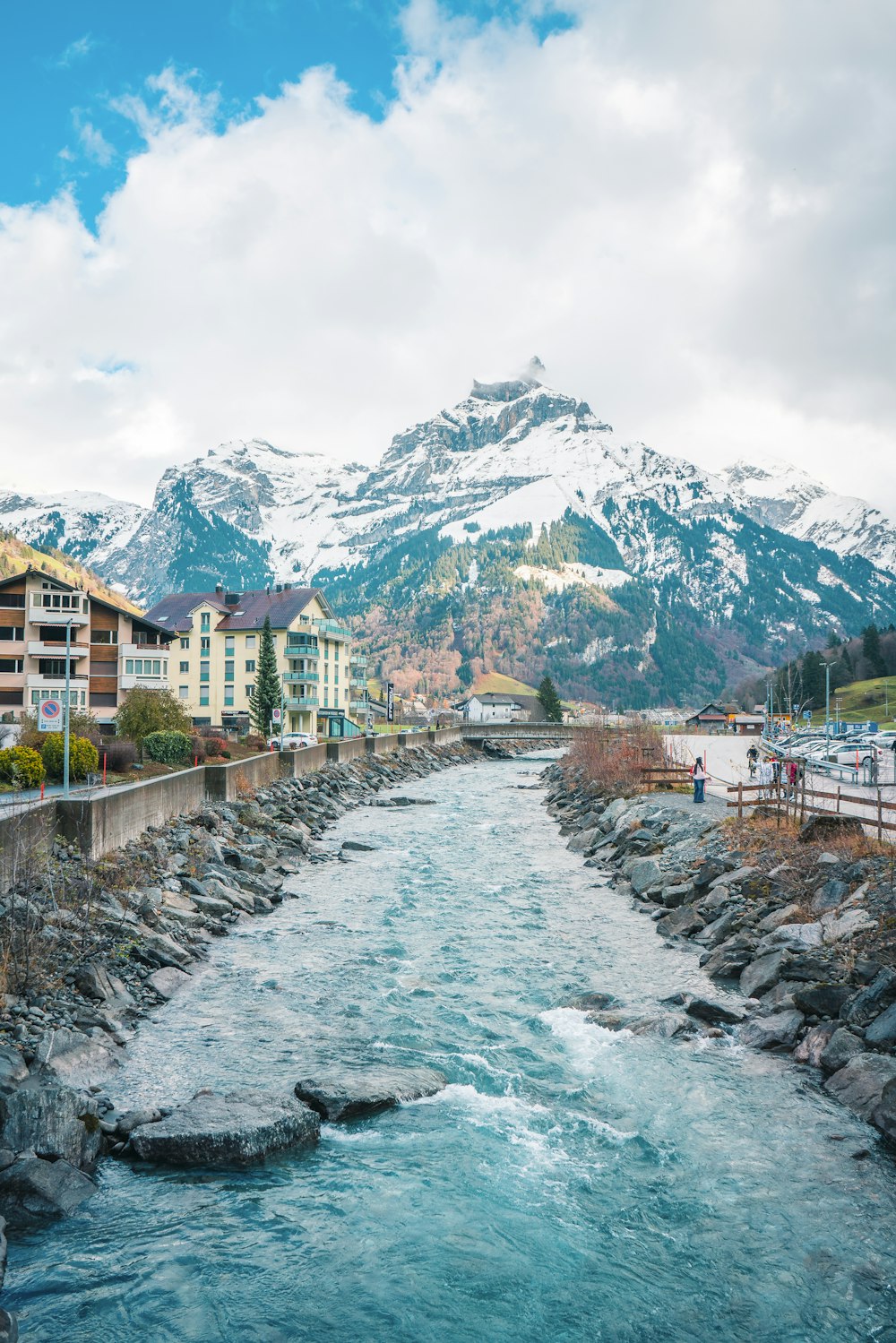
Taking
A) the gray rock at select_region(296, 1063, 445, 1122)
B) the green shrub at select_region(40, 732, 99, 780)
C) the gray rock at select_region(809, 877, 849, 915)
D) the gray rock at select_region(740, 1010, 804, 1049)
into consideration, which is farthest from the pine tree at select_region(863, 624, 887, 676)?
the gray rock at select_region(296, 1063, 445, 1122)

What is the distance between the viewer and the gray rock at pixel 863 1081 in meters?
13.1

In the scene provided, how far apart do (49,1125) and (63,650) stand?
5590 cm

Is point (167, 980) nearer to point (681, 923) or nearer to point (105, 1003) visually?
point (105, 1003)

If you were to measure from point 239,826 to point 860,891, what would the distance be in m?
23.9

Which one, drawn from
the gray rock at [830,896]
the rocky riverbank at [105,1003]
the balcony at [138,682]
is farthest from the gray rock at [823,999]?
the balcony at [138,682]

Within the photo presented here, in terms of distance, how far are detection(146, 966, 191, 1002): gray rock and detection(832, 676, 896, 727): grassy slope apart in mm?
140426

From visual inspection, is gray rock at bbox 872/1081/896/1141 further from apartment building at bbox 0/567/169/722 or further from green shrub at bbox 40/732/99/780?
apartment building at bbox 0/567/169/722

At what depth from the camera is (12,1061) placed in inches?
509

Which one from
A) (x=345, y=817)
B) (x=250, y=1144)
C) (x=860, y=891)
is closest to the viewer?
(x=250, y=1144)

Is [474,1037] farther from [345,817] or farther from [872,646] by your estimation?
[872,646]

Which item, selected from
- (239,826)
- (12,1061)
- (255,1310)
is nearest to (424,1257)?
Result: (255,1310)

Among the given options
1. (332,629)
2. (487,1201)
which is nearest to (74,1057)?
(487,1201)

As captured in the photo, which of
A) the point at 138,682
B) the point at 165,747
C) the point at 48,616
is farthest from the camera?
the point at 138,682

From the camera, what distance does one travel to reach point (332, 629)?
110 m
